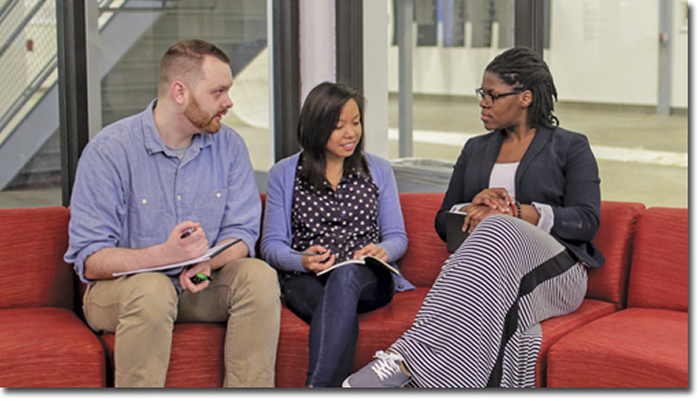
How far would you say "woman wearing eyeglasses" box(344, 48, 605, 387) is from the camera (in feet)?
8.49

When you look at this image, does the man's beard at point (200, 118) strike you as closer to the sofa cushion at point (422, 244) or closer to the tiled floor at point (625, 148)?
the sofa cushion at point (422, 244)

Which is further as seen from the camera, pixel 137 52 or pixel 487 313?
pixel 137 52

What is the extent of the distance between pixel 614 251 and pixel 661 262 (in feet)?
0.59

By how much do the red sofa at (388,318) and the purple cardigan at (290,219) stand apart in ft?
0.61

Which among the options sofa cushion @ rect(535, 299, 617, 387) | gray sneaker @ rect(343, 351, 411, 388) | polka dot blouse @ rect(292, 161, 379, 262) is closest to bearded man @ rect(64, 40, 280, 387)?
polka dot blouse @ rect(292, 161, 379, 262)

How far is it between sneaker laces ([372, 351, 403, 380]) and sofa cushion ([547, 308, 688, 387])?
0.51 meters

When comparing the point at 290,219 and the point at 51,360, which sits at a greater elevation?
the point at 290,219

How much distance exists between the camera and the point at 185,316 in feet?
9.51

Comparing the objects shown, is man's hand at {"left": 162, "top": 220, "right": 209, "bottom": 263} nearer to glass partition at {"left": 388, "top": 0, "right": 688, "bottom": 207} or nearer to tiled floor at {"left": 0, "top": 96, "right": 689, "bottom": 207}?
tiled floor at {"left": 0, "top": 96, "right": 689, "bottom": 207}

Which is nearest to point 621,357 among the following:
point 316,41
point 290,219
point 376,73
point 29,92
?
point 290,219

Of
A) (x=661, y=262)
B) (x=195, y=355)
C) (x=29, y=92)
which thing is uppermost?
(x=29, y=92)

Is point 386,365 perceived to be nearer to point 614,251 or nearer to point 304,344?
point 304,344

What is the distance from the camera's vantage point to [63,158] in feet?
13.6

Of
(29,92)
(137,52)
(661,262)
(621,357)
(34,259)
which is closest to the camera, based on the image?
(621,357)
